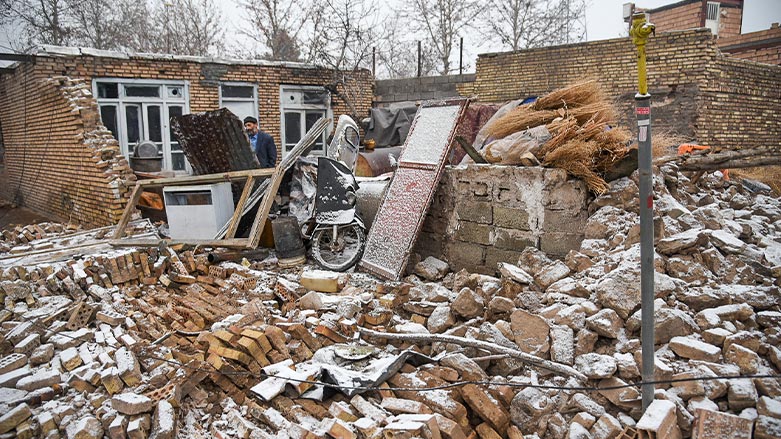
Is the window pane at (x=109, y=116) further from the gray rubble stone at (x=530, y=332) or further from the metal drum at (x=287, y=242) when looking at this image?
the gray rubble stone at (x=530, y=332)

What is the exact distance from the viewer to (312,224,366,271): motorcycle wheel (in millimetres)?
6434

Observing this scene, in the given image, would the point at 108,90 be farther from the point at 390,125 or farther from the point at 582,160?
the point at 582,160

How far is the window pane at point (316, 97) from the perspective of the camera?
44.8 ft

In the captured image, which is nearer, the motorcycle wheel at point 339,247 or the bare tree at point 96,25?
the motorcycle wheel at point 339,247

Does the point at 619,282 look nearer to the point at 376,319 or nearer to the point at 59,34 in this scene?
the point at 376,319

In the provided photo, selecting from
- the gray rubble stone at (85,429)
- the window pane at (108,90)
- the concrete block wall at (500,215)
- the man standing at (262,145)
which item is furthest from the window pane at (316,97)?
the gray rubble stone at (85,429)

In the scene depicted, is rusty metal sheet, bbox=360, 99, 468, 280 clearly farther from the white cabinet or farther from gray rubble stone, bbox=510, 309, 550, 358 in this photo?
the white cabinet

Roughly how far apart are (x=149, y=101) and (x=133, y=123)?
62 centimetres

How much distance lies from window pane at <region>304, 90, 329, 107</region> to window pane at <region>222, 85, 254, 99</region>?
4.86ft

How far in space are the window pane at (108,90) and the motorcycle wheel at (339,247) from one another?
7.43 metres

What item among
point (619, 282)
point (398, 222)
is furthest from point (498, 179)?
point (619, 282)

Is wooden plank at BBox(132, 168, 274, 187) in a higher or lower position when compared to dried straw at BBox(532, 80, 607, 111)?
lower

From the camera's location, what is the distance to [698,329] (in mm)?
3426

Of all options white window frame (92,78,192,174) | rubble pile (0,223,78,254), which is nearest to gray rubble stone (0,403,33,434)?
rubble pile (0,223,78,254)
